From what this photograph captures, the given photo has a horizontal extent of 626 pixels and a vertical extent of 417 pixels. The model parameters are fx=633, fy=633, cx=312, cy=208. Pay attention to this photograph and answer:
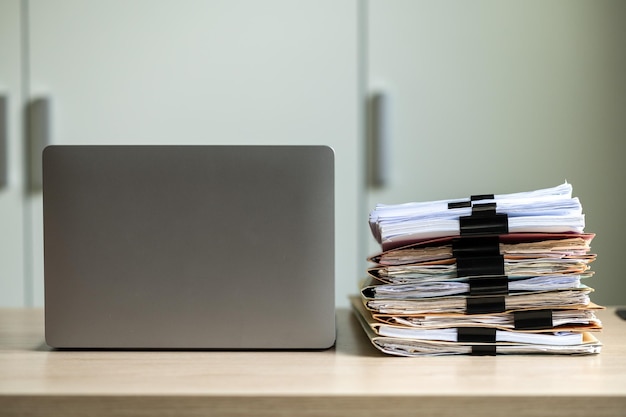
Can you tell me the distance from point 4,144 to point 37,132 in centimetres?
10

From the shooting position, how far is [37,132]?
6.17ft

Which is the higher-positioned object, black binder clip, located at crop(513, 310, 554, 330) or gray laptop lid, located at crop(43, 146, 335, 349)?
gray laptop lid, located at crop(43, 146, 335, 349)

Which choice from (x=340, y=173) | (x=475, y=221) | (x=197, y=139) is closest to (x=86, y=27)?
(x=197, y=139)

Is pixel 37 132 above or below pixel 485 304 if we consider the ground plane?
above

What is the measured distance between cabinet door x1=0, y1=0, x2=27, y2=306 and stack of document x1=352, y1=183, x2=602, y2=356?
1.58 meters

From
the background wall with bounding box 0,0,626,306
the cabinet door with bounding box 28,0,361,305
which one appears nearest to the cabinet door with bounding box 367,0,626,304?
the background wall with bounding box 0,0,626,306

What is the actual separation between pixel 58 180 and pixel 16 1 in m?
1.53

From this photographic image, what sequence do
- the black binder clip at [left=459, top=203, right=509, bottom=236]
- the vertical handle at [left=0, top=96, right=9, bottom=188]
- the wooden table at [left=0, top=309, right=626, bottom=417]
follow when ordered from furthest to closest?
1. the vertical handle at [left=0, top=96, right=9, bottom=188]
2. the black binder clip at [left=459, top=203, right=509, bottom=236]
3. the wooden table at [left=0, top=309, right=626, bottom=417]

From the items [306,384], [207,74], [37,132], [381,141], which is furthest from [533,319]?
[37,132]

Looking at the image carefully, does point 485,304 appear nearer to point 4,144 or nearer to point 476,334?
point 476,334

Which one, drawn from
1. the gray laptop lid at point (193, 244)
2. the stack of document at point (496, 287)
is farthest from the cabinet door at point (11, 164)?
the stack of document at point (496, 287)

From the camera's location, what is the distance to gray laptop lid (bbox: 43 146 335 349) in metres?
0.61

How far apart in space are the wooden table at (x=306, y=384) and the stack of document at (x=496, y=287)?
0.02 meters

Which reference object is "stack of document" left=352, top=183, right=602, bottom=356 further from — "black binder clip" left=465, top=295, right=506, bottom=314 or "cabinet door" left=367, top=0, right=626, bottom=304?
"cabinet door" left=367, top=0, right=626, bottom=304
